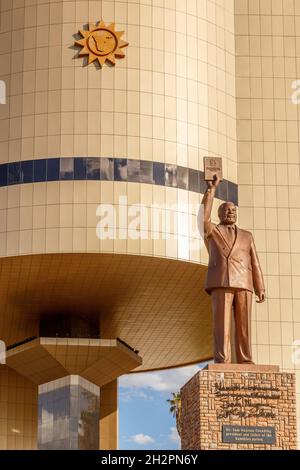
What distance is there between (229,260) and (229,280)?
0.64 metres

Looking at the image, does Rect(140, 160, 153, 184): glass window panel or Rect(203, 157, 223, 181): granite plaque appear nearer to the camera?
Rect(203, 157, 223, 181): granite plaque

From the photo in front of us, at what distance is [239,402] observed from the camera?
32500mm

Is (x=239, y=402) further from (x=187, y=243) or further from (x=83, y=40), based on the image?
(x=83, y=40)

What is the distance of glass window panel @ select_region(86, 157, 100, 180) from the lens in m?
44.4

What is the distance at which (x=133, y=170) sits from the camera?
147ft

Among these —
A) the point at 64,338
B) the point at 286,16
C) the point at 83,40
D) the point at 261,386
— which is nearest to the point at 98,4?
the point at 83,40

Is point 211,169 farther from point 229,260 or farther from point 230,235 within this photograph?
point 229,260

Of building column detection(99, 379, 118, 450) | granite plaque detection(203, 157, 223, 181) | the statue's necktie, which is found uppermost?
granite plaque detection(203, 157, 223, 181)

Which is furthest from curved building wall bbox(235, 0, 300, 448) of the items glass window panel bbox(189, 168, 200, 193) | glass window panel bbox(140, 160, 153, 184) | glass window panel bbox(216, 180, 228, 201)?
glass window panel bbox(140, 160, 153, 184)

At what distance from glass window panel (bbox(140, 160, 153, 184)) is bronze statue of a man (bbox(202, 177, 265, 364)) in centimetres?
1086

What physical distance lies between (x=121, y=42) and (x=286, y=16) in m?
8.54

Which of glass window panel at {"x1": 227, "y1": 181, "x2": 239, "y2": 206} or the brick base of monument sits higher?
glass window panel at {"x1": 227, "y1": 181, "x2": 239, "y2": 206}

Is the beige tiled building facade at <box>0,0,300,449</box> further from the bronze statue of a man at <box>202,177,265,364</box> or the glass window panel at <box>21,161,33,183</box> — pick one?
the bronze statue of a man at <box>202,177,265,364</box>

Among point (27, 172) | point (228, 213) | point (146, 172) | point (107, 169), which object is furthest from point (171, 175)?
point (228, 213)
